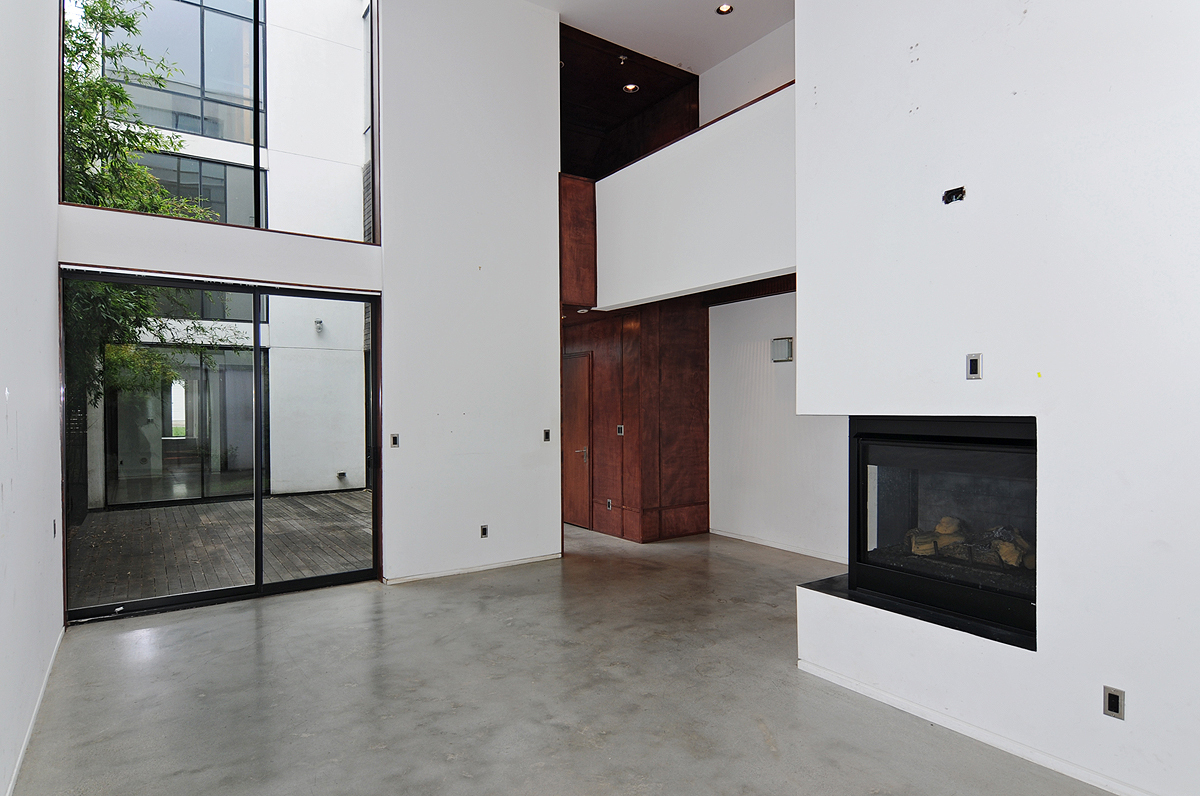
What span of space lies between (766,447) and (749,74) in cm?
383

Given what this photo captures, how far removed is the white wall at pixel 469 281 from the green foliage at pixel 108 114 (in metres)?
1.60

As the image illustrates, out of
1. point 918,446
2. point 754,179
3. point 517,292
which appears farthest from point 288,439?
point 918,446

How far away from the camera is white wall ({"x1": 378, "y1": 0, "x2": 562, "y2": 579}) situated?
544 centimetres

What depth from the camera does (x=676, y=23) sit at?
626cm

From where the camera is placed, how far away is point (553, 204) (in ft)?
20.5

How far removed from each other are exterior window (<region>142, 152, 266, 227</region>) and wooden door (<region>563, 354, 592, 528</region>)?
385 cm

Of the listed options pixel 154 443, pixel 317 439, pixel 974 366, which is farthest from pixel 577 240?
pixel 974 366

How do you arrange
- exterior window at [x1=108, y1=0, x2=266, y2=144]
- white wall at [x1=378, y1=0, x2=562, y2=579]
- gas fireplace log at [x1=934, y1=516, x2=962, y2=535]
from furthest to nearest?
white wall at [x1=378, y1=0, x2=562, y2=579]
exterior window at [x1=108, y1=0, x2=266, y2=144]
gas fireplace log at [x1=934, y1=516, x2=962, y2=535]

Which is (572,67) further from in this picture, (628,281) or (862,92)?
(862,92)

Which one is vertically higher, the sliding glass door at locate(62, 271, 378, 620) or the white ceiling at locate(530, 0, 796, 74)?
the white ceiling at locate(530, 0, 796, 74)

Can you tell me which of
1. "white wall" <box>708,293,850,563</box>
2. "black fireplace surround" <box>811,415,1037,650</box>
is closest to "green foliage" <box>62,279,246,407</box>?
"black fireplace surround" <box>811,415,1037,650</box>

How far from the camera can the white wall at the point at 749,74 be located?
639 cm

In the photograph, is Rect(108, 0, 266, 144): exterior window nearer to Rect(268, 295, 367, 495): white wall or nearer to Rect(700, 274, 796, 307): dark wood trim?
Rect(268, 295, 367, 495): white wall

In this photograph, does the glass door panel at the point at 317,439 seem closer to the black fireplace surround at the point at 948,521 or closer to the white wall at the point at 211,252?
the white wall at the point at 211,252
